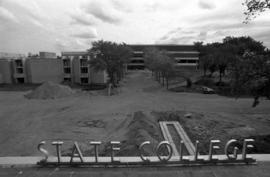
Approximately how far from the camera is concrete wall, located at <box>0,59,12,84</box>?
45934mm

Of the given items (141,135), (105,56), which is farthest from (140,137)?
(105,56)

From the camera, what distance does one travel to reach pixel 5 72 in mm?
46469

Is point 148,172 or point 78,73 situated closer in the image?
point 148,172

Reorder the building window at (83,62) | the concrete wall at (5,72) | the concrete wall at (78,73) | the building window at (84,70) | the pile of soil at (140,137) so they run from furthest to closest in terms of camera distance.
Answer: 1. the concrete wall at (5,72)
2. the building window at (84,70)
3. the concrete wall at (78,73)
4. the building window at (83,62)
5. the pile of soil at (140,137)

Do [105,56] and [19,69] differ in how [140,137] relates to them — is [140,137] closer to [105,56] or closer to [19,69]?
[105,56]

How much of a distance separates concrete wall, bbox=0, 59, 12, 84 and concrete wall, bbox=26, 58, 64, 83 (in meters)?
5.76

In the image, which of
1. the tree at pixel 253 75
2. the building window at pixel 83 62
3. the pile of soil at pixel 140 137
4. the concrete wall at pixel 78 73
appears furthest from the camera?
the concrete wall at pixel 78 73

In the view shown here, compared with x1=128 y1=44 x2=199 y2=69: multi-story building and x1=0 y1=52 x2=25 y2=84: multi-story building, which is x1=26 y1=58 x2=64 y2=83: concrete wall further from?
x1=128 y1=44 x2=199 y2=69: multi-story building

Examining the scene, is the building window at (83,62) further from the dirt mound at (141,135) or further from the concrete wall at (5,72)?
the dirt mound at (141,135)

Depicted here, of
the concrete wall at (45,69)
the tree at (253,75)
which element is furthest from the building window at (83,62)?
the tree at (253,75)

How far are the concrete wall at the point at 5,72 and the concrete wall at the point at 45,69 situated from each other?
5.76 metres

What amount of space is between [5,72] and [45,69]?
11.1m

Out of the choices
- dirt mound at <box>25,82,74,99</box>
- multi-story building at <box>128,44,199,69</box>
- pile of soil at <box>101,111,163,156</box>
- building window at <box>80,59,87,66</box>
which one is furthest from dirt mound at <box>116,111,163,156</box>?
multi-story building at <box>128,44,199,69</box>

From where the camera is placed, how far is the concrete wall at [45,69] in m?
44.3
